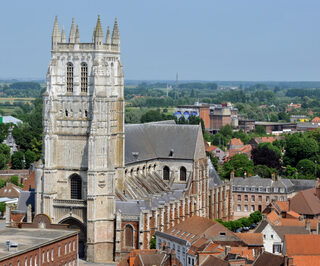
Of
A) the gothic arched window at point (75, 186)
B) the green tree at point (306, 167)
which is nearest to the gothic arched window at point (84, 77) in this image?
the gothic arched window at point (75, 186)

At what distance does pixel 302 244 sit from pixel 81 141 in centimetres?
2808

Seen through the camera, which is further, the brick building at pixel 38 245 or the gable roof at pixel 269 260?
the gable roof at pixel 269 260

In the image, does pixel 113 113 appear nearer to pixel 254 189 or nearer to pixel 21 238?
pixel 21 238

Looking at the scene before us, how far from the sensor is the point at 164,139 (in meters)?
121

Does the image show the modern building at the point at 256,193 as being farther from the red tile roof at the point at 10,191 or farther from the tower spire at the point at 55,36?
the tower spire at the point at 55,36

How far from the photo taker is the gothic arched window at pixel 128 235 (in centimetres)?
10169

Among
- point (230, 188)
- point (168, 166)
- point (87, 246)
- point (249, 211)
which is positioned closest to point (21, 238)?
point (87, 246)

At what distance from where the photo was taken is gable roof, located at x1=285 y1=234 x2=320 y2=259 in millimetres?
87431

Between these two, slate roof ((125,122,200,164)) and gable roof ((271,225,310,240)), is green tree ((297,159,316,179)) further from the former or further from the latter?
gable roof ((271,225,310,240))

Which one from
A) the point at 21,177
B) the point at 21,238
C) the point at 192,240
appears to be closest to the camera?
the point at 21,238

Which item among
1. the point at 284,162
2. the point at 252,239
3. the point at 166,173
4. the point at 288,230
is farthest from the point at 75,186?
the point at 284,162

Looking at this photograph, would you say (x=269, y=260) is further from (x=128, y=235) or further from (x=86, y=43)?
(x=86, y=43)

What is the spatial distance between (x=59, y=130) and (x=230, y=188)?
36.1 metres

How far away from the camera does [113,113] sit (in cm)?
10588
